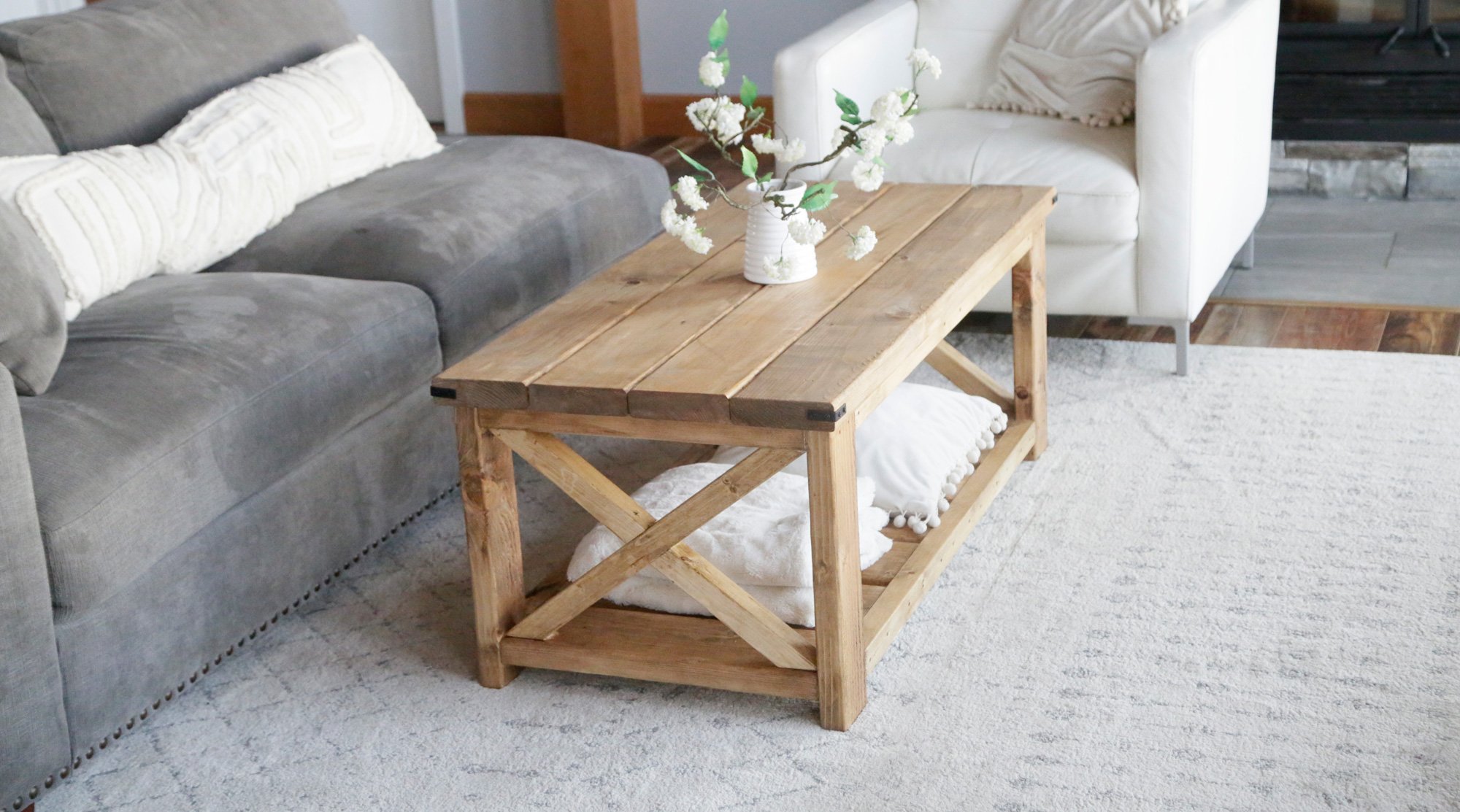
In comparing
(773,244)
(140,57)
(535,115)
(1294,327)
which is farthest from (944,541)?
(535,115)

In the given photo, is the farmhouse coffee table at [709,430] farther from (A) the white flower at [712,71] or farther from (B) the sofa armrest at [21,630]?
(B) the sofa armrest at [21,630]

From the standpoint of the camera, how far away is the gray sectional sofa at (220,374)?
1.76 metres

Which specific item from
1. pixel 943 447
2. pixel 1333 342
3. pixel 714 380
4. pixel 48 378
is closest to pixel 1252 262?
pixel 1333 342

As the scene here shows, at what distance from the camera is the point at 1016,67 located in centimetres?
324

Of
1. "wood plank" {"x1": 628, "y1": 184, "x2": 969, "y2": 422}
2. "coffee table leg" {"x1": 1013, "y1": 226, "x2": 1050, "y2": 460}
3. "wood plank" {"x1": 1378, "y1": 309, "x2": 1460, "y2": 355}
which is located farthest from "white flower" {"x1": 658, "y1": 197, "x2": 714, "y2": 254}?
"wood plank" {"x1": 1378, "y1": 309, "x2": 1460, "y2": 355}

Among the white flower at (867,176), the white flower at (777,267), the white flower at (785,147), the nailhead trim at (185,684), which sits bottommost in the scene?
the nailhead trim at (185,684)

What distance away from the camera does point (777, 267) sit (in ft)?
6.93

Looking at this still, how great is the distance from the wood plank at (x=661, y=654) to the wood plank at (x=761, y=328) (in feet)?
1.15

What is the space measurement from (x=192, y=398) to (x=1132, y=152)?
5.97 ft

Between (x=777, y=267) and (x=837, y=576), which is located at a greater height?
(x=777, y=267)

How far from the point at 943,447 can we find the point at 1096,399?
556 mm

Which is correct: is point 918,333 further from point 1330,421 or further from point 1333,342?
point 1333,342

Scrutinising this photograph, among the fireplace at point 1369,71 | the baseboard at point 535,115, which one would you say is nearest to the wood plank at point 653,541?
the fireplace at point 1369,71

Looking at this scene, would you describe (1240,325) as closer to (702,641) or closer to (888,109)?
(888,109)
